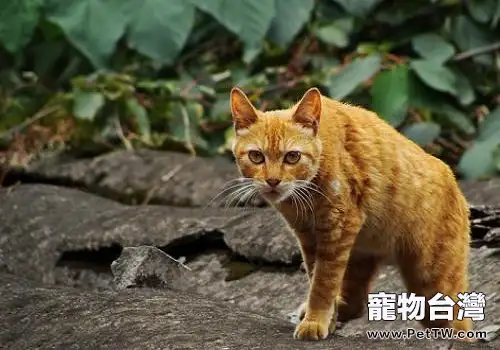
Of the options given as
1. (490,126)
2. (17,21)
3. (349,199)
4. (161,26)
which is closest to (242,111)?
(349,199)

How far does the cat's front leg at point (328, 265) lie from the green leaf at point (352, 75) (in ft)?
7.13

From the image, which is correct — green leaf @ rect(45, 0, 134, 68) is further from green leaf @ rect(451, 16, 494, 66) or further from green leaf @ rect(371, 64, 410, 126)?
green leaf @ rect(451, 16, 494, 66)

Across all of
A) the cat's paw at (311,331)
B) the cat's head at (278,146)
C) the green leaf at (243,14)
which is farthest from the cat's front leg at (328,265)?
the green leaf at (243,14)

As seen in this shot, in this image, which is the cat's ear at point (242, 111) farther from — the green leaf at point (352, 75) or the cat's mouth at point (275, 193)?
the green leaf at point (352, 75)

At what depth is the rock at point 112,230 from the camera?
12.0 ft

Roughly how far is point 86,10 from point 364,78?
4.04 ft

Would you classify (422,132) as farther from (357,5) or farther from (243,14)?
(243,14)

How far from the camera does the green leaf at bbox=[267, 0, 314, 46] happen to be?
15.6 ft

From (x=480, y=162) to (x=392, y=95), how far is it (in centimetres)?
51

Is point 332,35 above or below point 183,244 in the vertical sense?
above

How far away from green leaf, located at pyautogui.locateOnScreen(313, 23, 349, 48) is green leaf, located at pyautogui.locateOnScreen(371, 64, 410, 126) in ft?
Result: 1.78

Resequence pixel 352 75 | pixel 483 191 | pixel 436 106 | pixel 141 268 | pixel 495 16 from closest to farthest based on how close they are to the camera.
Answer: pixel 141 268 < pixel 483 191 < pixel 352 75 < pixel 436 106 < pixel 495 16

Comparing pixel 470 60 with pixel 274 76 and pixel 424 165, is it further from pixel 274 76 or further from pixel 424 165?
pixel 424 165

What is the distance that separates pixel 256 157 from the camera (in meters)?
2.51
